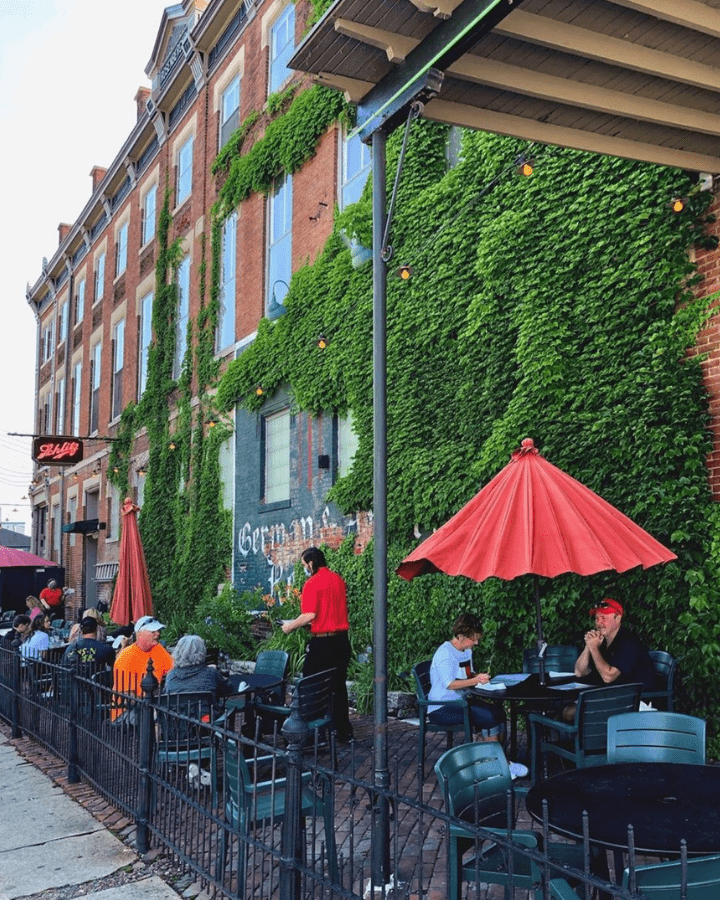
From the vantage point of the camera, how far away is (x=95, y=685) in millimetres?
6910

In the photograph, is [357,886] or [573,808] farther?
[357,886]

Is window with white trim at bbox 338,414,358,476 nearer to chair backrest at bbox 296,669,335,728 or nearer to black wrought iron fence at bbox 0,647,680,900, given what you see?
black wrought iron fence at bbox 0,647,680,900

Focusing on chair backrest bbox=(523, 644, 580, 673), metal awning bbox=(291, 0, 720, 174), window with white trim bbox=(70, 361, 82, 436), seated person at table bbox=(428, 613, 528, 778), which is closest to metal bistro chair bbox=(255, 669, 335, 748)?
seated person at table bbox=(428, 613, 528, 778)

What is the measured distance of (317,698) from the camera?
6.44 metres

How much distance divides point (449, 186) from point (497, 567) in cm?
609

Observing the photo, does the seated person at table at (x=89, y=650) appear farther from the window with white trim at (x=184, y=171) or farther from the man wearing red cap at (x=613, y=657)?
the window with white trim at (x=184, y=171)

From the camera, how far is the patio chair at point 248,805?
162 inches

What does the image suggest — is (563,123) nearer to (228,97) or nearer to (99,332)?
(228,97)

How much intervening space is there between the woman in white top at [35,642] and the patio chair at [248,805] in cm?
535

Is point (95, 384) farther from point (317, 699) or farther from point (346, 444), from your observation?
point (317, 699)

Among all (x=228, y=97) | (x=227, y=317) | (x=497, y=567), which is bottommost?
(x=497, y=567)

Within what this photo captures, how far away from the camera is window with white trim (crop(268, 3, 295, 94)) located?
15.4 meters

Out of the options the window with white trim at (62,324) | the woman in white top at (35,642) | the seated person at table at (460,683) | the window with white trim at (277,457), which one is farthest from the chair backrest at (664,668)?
the window with white trim at (62,324)

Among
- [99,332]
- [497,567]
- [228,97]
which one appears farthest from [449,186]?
[99,332]
